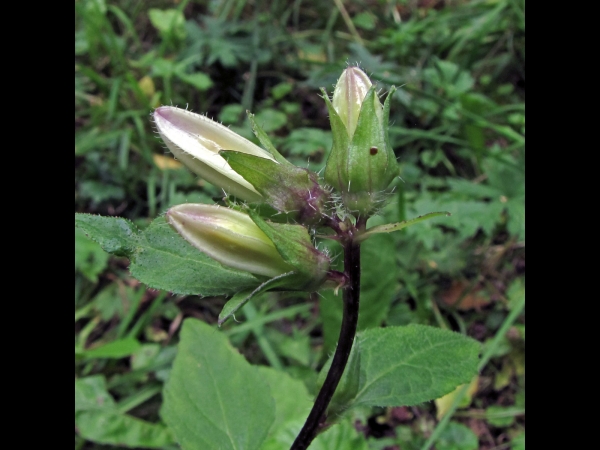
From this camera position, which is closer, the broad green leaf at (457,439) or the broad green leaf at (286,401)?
the broad green leaf at (286,401)

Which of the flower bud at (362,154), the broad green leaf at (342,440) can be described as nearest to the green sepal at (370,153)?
the flower bud at (362,154)

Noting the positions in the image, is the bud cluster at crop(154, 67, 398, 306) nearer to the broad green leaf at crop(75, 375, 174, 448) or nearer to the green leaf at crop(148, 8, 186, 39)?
the broad green leaf at crop(75, 375, 174, 448)

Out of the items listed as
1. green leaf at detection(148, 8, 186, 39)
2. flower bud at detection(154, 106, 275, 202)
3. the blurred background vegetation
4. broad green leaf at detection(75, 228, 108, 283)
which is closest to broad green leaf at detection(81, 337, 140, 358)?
the blurred background vegetation

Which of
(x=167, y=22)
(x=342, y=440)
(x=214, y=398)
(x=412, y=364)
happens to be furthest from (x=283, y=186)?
(x=167, y=22)

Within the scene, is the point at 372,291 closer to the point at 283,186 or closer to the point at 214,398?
the point at 214,398

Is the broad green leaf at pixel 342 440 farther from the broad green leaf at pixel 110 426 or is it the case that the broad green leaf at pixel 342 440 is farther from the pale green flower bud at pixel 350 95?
the pale green flower bud at pixel 350 95
